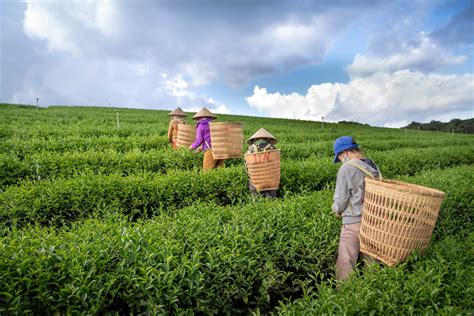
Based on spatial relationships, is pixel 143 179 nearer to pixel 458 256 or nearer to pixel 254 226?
pixel 254 226

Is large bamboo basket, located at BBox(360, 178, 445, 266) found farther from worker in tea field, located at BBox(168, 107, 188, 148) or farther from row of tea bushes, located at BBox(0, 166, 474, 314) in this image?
worker in tea field, located at BBox(168, 107, 188, 148)

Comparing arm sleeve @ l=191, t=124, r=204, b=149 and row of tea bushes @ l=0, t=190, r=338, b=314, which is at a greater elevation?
arm sleeve @ l=191, t=124, r=204, b=149

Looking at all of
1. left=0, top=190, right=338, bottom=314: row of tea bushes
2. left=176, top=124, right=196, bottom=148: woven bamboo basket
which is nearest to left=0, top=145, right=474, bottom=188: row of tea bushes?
left=176, top=124, right=196, bottom=148: woven bamboo basket

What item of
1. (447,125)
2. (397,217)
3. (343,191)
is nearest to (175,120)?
(343,191)

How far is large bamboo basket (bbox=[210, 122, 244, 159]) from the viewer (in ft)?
23.6

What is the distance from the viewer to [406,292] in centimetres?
304

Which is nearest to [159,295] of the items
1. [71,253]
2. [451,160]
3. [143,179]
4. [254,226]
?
[71,253]

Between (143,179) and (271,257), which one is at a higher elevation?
(143,179)

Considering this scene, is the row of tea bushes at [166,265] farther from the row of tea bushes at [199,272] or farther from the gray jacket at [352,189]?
the gray jacket at [352,189]

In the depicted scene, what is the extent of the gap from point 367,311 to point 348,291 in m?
0.31

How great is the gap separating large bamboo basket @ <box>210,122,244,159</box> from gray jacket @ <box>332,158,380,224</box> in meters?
3.42

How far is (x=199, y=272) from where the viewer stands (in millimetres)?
3078

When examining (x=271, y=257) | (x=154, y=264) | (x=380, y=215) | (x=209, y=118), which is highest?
(x=209, y=118)

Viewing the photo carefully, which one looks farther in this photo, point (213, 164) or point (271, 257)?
point (213, 164)
